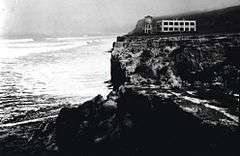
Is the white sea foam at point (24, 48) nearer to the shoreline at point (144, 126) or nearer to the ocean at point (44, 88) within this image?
the ocean at point (44, 88)

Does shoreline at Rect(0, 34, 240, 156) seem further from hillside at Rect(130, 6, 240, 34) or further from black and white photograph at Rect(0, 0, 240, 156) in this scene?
hillside at Rect(130, 6, 240, 34)

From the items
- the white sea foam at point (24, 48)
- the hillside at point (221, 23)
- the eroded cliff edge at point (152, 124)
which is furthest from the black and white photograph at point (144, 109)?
the white sea foam at point (24, 48)

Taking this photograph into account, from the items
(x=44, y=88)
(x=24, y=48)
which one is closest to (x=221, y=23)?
(x=44, y=88)

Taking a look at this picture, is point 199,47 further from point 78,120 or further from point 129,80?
point 78,120

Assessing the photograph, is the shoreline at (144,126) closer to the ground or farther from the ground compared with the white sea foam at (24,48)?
closer to the ground

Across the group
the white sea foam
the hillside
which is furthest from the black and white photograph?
the white sea foam

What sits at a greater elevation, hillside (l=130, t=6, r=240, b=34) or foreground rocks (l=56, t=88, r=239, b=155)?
hillside (l=130, t=6, r=240, b=34)

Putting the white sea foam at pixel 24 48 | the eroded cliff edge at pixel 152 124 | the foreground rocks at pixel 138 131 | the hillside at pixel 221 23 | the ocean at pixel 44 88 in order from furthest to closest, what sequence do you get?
the white sea foam at pixel 24 48 → the hillside at pixel 221 23 → the ocean at pixel 44 88 → the eroded cliff edge at pixel 152 124 → the foreground rocks at pixel 138 131

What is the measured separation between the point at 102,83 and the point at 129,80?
7988mm

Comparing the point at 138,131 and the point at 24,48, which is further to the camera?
the point at 24,48

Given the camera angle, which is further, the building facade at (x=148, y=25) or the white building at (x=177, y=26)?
the building facade at (x=148, y=25)

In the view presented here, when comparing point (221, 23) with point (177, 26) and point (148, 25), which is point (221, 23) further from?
point (177, 26)

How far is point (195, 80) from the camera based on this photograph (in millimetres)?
35562

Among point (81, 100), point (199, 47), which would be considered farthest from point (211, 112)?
point (199, 47)
